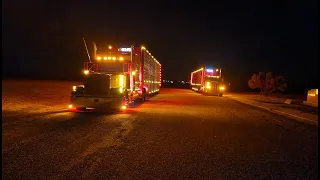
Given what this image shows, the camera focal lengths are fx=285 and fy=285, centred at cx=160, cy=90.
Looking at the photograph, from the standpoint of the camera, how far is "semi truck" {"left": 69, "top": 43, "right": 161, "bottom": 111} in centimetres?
1422

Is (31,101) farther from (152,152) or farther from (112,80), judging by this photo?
(152,152)

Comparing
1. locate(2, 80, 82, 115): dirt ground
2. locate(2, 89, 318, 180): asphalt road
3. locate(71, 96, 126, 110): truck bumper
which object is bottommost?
locate(2, 89, 318, 180): asphalt road

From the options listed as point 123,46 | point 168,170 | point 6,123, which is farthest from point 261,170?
point 123,46

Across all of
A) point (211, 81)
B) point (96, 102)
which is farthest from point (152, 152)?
point (211, 81)

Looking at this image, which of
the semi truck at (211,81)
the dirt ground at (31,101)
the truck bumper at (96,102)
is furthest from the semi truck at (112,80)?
the semi truck at (211,81)

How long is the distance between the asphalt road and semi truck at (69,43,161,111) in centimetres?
401

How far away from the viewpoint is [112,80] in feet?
52.2

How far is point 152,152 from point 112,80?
392 inches

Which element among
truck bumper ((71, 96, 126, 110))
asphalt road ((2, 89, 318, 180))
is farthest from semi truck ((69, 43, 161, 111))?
asphalt road ((2, 89, 318, 180))

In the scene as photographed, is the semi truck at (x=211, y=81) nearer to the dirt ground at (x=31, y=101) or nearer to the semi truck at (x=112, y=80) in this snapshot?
the semi truck at (x=112, y=80)

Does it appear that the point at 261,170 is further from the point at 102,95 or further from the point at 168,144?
the point at 102,95

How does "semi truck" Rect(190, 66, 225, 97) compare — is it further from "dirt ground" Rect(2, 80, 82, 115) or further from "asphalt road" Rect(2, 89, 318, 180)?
"asphalt road" Rect(2, 89, 318, 180)

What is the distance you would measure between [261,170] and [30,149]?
4.96 m

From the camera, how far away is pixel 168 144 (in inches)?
288
